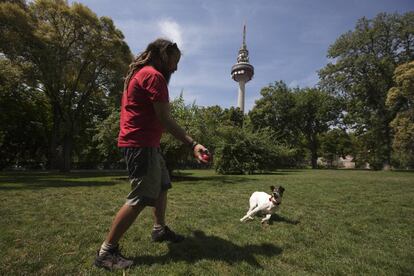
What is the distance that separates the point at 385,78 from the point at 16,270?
4485cm

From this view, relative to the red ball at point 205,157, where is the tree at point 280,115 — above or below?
above

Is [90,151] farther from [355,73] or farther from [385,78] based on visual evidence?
[385,78]

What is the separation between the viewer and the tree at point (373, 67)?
1457 inches

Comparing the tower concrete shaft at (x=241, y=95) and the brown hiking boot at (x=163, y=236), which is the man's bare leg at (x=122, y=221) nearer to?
the brown hiking boot at (x=163, y=236)

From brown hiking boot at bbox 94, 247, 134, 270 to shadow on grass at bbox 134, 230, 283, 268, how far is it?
0.17m

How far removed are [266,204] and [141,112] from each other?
325 centimetres

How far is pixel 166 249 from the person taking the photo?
3709mm

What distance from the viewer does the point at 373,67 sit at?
38.2m

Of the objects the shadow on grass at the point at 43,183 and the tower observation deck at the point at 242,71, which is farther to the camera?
the tower observation deck at the point at 242,71

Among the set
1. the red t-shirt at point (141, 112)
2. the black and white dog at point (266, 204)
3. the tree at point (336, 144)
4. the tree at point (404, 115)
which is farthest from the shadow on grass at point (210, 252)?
the tree at point (336, 144)

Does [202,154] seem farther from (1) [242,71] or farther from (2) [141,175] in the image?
(1) [242,71]

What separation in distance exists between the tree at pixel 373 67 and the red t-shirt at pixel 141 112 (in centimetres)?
4176

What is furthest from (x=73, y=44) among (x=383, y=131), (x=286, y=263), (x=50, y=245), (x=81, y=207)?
(x=383, y=131)

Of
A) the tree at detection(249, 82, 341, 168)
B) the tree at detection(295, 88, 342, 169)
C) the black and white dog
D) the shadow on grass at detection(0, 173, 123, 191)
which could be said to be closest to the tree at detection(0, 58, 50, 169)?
the shadow on grass at detection(0, 173, 123, 191)
